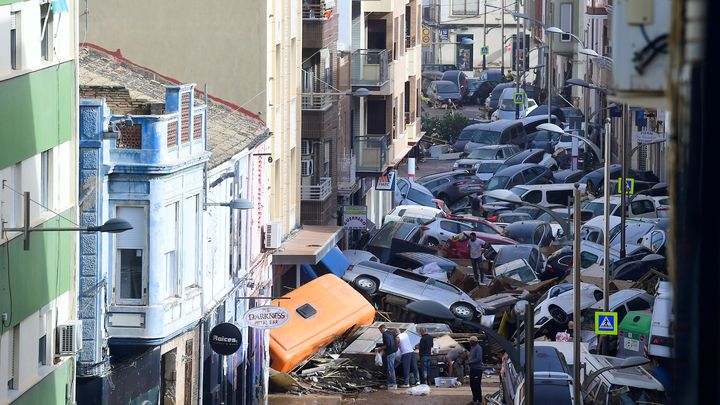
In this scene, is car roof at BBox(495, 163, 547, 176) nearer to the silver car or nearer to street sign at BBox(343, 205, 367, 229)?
street sign at BBox(343, 205, 367, 229)

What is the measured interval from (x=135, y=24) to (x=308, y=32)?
884 centimetres

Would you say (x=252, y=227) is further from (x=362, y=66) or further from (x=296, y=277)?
(x=362, y=66)

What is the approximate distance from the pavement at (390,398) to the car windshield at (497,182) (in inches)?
1206

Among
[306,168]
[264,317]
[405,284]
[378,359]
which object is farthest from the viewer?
[306,168]

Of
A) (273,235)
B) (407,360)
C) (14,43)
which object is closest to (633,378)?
(407,360)

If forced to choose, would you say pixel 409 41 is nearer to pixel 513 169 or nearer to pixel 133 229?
pixel 513 169

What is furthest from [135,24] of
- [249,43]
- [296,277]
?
[296,277]

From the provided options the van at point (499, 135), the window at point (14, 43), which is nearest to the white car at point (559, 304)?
the window at point (14, 43)

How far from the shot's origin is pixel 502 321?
3450 centimetres

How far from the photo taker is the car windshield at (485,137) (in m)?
78.1

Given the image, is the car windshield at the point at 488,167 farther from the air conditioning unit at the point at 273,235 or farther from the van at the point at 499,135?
the air conditioning unit at the point at 273,235

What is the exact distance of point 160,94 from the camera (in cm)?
2934

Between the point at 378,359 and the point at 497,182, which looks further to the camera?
the point at 497,182

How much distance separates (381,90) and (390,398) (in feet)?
70.9
